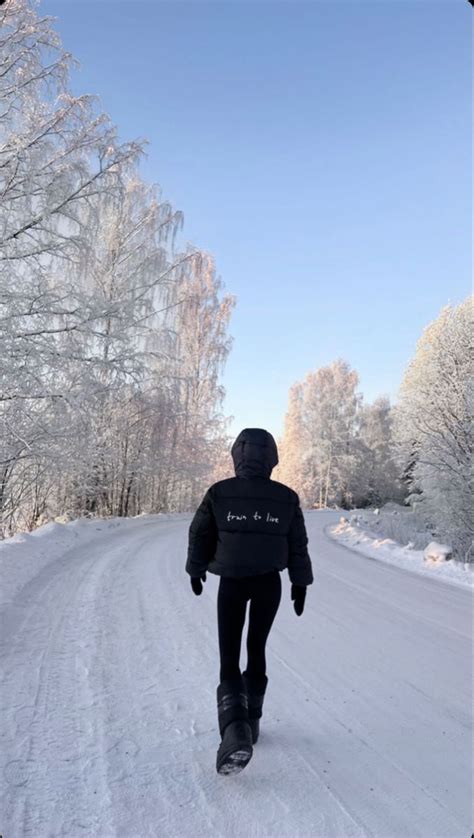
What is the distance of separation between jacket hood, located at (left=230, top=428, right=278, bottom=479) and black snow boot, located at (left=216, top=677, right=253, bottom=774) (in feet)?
3.71

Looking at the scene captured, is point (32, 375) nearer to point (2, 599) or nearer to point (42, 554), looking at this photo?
point (42, 554)

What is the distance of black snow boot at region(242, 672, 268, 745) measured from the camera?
2531 millimetres

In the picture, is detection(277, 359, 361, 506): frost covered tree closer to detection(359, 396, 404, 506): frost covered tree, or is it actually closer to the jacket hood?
detection(359, 396, 404, 506): frost covered tree

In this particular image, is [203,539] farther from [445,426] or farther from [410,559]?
[445,426]

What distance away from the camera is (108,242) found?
16188mm

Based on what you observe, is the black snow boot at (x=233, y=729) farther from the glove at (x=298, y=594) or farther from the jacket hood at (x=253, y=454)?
the jacket hood at (x=253, y=454)

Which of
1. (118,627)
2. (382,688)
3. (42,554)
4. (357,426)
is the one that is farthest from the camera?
(357,426)

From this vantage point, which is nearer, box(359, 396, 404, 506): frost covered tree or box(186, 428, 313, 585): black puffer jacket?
box(186, 428, 313, 585): black puffer jacket

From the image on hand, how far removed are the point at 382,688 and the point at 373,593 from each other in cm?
325

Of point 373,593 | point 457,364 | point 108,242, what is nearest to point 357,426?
point 457,364

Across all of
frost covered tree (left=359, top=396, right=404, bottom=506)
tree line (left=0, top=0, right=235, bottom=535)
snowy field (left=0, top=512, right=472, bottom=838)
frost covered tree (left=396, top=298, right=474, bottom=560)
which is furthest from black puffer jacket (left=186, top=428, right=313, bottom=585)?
frost covered tree (left=359, top=396, right=404, bottom=506)

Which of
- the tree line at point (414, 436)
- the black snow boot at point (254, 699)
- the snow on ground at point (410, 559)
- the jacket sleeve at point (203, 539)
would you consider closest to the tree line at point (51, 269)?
the jacket sleeve at point (203, 539)

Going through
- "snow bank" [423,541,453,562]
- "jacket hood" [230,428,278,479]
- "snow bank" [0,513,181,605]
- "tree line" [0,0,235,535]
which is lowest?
"snow bank" [423,541,453,562]

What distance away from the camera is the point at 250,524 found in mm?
2520
